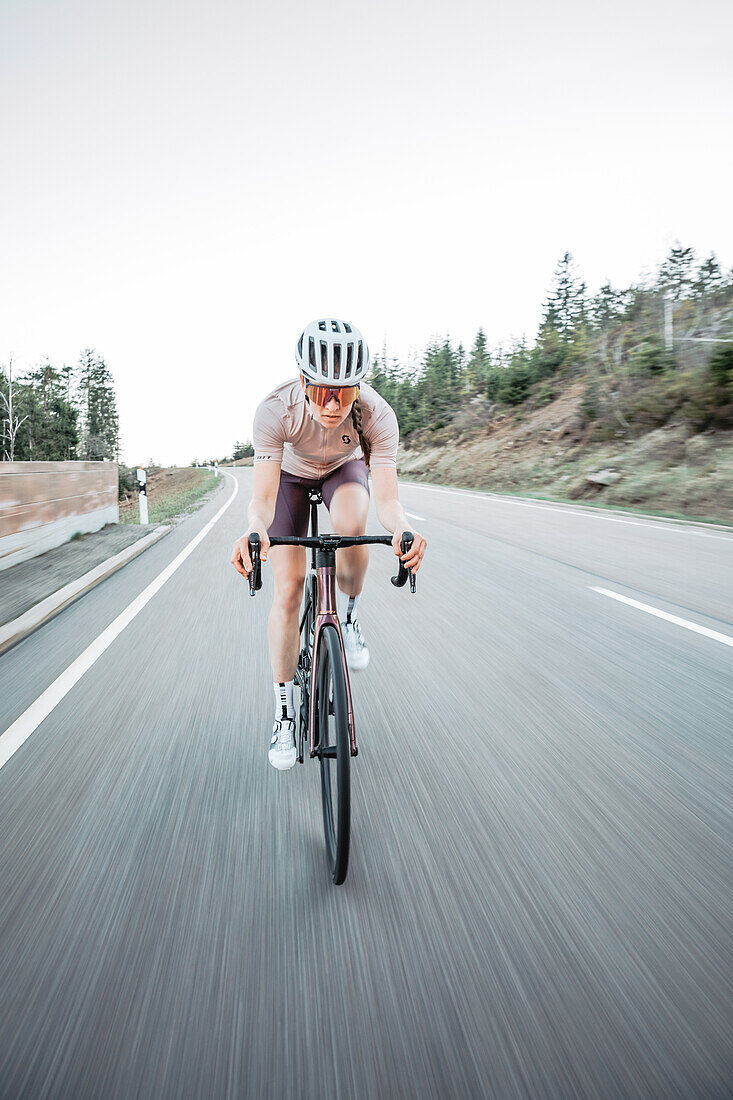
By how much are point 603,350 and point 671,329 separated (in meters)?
5.97

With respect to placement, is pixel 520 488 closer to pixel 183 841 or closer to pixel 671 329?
pixel 671 329

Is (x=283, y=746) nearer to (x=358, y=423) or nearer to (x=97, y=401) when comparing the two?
(x=358, y=423)

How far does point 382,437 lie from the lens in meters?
3.42

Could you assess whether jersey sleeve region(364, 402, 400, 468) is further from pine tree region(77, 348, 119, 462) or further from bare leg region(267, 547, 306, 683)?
pine tree region(77, 348, 119, 462)

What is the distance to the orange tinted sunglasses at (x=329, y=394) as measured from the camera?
292 cm

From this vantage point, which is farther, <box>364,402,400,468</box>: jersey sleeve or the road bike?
<box>364,402,400,468</box>: jersey sleeve

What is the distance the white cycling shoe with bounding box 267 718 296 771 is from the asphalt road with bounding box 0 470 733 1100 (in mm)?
91

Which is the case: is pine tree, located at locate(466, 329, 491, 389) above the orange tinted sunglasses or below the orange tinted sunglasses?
above

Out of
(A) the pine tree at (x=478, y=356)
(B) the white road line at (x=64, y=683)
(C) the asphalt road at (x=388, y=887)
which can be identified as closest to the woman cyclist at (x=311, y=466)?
(C) the asphalt road at (x=388, y=887)

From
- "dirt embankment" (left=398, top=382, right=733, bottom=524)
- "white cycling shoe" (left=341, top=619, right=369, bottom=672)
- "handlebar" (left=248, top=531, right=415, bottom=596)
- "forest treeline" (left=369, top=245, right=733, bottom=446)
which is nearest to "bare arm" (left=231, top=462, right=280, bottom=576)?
"handlebar" (left=248, top=531, right=415, bottom=596)

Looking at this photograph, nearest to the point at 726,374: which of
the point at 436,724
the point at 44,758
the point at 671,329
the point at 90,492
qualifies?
the point at 671,329

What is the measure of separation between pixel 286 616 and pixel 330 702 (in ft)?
2.28

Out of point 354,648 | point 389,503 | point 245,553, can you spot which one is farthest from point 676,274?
point 245,553

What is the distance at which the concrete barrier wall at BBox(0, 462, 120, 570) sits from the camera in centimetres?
855
